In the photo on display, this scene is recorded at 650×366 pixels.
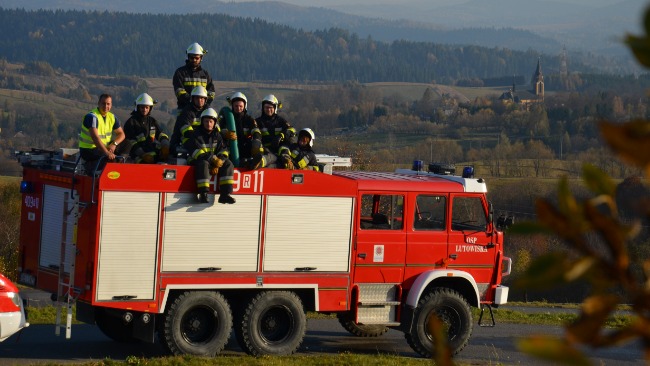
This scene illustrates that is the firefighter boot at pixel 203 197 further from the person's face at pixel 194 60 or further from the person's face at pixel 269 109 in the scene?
the person's face at pixel 194 60

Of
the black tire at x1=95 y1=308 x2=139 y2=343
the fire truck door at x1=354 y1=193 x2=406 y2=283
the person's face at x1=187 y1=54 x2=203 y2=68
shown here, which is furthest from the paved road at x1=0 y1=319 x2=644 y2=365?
the person's face at x1=187 y1=54 x2=203 y2=68

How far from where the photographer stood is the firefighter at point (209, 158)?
13.2m

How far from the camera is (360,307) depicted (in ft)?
47.3

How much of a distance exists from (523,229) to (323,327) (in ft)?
50.0

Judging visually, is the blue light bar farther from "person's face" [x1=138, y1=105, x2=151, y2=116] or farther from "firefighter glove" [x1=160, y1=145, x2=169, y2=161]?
"person's face" [x1=138, y1=105, x2=151, y2=116]

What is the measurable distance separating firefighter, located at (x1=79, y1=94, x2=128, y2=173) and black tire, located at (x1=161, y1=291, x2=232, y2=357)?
1.87 meters

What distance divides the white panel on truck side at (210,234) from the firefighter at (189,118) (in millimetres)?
1103

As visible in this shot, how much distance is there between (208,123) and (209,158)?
59cm

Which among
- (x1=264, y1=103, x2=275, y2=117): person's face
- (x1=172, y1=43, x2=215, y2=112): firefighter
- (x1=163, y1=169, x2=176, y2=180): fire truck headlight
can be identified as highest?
(x1=172, y1=43, x2=215, y2=112): firefighter

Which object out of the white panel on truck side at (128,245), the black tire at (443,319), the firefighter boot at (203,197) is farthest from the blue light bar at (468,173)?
the white panel on truck side at (128,245)

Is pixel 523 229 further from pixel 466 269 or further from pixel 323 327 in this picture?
pixel 323 327

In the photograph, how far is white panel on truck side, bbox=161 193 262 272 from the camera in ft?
43.0

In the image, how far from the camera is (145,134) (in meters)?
14.4

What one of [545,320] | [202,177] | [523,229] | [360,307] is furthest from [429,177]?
[523,229]
